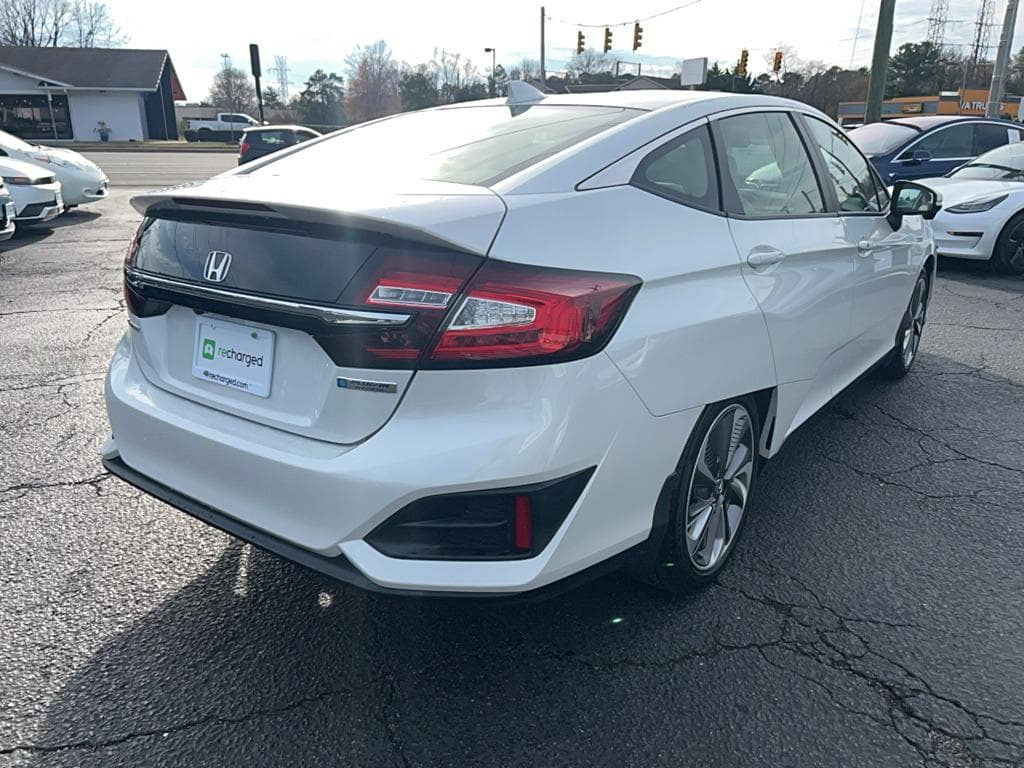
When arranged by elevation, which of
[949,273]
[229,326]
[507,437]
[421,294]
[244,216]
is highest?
[244,216]

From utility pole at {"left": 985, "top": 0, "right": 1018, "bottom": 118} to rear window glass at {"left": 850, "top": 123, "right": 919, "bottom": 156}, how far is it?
28.6 feet

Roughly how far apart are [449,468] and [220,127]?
191 ft

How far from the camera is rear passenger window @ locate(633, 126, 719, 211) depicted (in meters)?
2.46

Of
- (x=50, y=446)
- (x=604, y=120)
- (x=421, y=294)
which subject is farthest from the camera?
(x=50, y=446)

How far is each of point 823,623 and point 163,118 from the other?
56450mm

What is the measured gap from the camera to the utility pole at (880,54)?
17375mm

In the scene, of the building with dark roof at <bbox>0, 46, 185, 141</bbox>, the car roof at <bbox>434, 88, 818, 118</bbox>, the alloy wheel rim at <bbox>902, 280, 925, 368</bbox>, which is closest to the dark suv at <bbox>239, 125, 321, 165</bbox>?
the alloy wheel rim at <bbox>902, 280, 925, 368</bbox>

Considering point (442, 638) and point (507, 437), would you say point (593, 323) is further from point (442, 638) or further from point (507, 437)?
point (442, 638)

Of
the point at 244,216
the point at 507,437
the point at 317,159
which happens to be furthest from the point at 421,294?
the point at 317,159

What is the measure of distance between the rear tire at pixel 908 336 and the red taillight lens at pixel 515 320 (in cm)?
352

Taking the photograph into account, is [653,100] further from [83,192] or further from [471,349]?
[83,192]

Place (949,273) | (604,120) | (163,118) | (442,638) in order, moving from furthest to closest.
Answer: (163,118)
(949,273)
(604,120)
(442,638)

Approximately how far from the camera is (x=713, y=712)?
225 centimetres

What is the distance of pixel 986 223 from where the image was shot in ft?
28.5
